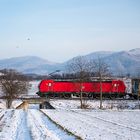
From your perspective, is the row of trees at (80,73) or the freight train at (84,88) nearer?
the row of trees at (80,73)

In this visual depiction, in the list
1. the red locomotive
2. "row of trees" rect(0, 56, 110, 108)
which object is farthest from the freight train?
"row of trees" rect(0, 56, 110, 108)

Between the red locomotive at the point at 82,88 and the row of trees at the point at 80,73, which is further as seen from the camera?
the red locomotive at the point at 82,88

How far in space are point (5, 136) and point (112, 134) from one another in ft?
19.6

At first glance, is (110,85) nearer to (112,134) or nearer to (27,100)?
(27,100)

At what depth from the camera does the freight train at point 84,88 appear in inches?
3127

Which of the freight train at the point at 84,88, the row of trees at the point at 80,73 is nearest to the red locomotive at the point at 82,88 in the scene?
the freight train at the point at 84,88

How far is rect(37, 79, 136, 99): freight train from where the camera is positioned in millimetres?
79438

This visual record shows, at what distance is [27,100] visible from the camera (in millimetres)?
73875

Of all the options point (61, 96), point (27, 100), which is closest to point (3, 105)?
point (27, 100)

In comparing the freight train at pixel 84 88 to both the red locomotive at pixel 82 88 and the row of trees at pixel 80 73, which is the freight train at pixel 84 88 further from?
the row of trees at pixel 80 73

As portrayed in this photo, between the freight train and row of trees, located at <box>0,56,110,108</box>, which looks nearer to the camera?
A: row of trees, located at <box>0,56,110,108</box>

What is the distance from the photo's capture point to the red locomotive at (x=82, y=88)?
79438mm

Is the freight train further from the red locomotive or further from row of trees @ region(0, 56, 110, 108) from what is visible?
row of trees @ region(0, 56, 110, 108)

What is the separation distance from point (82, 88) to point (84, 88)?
0.71 m
